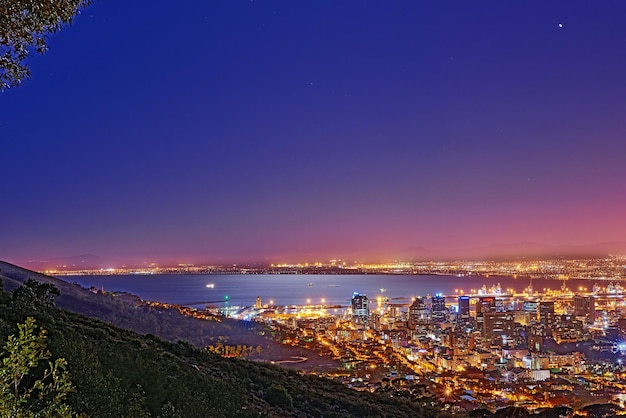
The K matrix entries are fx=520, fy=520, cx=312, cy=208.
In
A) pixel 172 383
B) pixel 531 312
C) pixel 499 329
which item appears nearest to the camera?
pixel 172 383

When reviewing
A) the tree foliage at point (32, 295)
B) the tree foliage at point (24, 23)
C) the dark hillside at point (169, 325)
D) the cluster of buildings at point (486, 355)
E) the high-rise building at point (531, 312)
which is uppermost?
the tree foliage at point (24, 23)

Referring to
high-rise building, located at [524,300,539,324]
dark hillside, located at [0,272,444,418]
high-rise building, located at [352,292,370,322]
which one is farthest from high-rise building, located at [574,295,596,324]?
dark hillside, located at [0,272,444,418]

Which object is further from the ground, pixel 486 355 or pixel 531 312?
pixel 486 355

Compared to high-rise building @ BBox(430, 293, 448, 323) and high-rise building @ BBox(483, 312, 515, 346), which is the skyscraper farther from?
high-rise building @ BBox(483, 312, 515, 346)

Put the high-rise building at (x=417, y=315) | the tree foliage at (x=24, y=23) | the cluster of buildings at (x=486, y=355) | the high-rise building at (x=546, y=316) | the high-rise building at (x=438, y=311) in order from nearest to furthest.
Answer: the tree foliage at (x=24, y=23)
the cluster of buildings at (x=486, y=355)
the high-rise building at (x=546, y=316)
the high-rise building at (x=417, y=315)
the high-rise building at (x=438, y=311)

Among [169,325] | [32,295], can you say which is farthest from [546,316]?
[32,295]

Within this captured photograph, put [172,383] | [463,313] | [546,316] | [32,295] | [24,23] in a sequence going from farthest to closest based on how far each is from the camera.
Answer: [463,313] < [546,316] < [32,295] < [172,383] < [24,23]

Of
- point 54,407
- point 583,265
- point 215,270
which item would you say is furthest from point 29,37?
point 215,270

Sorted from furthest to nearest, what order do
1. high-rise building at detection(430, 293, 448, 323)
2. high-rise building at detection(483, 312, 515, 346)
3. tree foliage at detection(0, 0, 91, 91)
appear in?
high-rise building at detection(430, 293, 448, 323)
high-rise building at detection(483, 312, 515, 346)
tree foliage at detection(0, 0, 91, 91)

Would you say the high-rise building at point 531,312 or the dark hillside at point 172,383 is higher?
the dark hillside at point 172,383

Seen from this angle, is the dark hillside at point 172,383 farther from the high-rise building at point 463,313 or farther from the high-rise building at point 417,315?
the high-rise building at point 463,313

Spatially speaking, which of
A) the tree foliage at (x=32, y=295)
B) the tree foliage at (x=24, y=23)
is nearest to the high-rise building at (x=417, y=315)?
the tree foliage at (x=32, y=295)

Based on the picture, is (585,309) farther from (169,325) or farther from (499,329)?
(169,325)
